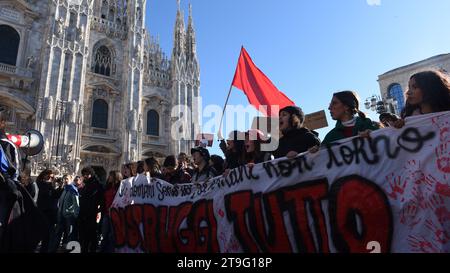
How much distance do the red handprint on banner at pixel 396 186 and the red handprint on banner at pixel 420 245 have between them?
1.03 feet

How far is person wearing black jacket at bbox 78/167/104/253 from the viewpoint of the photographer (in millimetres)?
6199

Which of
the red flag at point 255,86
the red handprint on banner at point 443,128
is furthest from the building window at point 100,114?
the red handprint on banner at point 443,128

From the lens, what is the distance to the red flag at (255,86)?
615 centimetres

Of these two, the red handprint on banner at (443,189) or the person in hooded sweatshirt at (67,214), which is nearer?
the red handprint on banner at (443,189)

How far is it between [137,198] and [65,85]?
644 inches

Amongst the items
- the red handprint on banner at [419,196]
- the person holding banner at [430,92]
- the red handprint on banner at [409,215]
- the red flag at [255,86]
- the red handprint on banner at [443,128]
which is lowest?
the red handprint on banner at [409,215]

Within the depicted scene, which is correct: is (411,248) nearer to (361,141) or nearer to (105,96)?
(361,141)

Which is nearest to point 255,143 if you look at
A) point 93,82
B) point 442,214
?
point 442,214

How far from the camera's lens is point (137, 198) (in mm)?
5141

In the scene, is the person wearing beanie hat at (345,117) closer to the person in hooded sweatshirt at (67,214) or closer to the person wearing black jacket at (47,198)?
the person in hooded sweatshirt at (67,214)

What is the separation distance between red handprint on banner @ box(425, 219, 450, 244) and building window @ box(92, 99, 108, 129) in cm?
2103

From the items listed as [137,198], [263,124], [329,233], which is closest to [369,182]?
[329,233]

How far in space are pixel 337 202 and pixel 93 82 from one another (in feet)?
68.5

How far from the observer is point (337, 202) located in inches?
109
